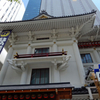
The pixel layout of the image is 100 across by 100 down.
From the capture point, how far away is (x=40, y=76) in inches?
332

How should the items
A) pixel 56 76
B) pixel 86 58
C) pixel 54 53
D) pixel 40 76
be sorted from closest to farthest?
1. pixel 56 76
2. pixel 40 76
3. pixel 54 53
4. pixel 86 58

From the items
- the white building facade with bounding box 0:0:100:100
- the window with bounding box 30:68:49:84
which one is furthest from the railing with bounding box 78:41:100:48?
the window with bounding box 30:68:49:84

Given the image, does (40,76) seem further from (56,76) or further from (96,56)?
(96,56)

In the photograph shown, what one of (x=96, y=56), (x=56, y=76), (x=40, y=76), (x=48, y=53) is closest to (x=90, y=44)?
(x=96, y=56)

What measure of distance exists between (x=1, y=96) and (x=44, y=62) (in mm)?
4337

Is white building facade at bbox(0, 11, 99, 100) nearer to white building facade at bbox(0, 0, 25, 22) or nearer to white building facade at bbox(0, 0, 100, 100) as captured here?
white building facade at bbox(0, 0, 100, 100)

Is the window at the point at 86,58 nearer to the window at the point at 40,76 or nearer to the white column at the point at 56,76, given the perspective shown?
the white column at the point at 56,76

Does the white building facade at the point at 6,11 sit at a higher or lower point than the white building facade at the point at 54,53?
higher

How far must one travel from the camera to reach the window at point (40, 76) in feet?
26.7

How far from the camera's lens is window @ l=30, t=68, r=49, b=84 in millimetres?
8153

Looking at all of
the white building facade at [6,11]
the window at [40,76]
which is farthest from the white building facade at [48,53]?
the white building facade at [6,11]

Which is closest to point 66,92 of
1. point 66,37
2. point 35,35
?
point 66,37

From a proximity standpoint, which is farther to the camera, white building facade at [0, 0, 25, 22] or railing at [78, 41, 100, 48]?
white building facade at [0, 0, 25, 22]

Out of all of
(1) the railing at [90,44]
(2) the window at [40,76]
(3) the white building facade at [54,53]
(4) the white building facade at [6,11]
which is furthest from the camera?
(4) the white building facade at [6,11]
